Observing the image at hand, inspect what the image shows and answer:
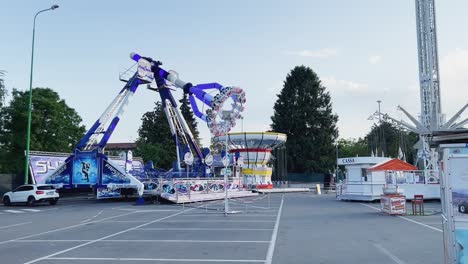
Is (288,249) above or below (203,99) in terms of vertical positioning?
below

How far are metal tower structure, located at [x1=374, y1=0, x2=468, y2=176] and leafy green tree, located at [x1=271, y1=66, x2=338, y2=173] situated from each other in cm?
4548

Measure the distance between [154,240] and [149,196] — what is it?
21504 millimetres

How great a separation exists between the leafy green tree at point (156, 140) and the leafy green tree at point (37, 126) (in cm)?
2135

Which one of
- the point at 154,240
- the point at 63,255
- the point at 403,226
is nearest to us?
the point at 63,255

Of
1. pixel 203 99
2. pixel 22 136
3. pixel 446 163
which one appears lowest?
pixel 446 163

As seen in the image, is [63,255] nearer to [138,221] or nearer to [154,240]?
[154,240]

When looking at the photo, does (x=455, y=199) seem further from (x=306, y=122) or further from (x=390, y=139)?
(x=390, y=139)

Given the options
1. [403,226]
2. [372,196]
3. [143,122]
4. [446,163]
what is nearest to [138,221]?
[403,226]

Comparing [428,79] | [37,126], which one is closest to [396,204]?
[428,79]

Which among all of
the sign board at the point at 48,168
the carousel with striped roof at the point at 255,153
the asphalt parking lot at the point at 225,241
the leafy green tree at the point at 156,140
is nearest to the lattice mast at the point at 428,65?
the asphalt parking lot at the point at 225,241

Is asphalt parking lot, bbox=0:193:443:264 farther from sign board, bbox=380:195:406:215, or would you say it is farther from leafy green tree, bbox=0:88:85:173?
leafy green tree, bbox=0:88:85:173

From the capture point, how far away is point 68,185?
36.2 m

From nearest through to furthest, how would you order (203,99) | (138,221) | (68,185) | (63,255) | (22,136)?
(63,255), (138,221), (68,185), (203,99), (22,136)

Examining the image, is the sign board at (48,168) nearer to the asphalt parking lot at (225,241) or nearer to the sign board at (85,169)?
the sign board at (85,169)
